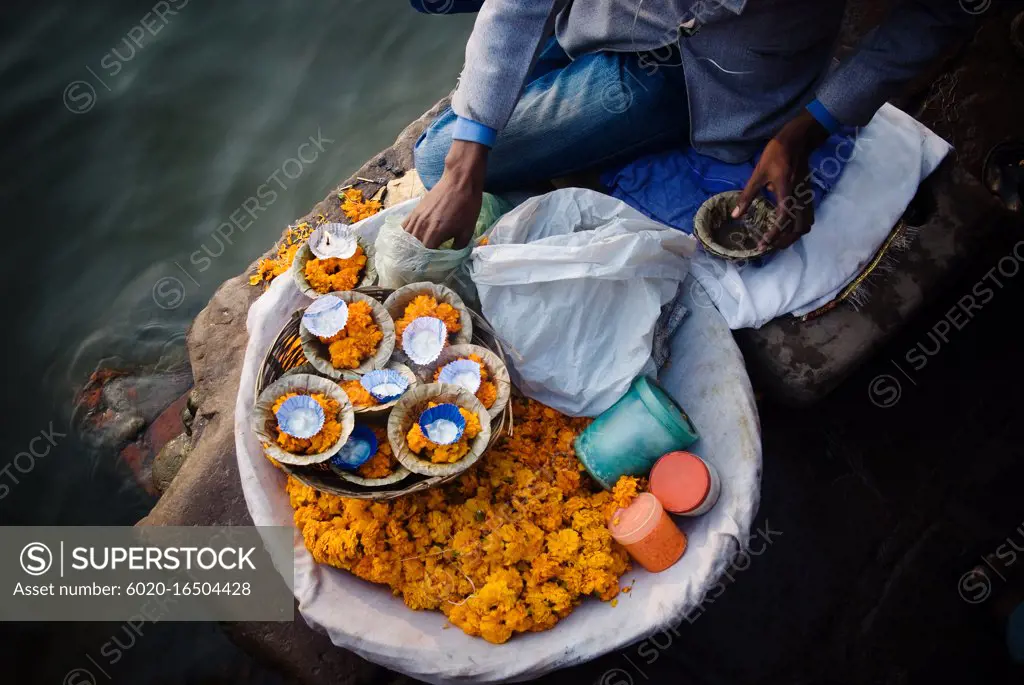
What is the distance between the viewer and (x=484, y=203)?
104 inches

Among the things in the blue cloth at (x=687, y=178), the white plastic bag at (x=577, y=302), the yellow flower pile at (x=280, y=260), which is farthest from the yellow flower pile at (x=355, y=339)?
the blue cloth at (x=687, y=178)

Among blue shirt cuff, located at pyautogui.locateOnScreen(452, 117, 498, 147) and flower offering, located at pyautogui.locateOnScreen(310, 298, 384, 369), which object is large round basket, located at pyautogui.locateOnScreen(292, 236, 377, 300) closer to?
flower offering, located at pyautogui.locateOnScreen(310, 298, 384, 369)

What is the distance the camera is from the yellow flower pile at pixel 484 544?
2.14 metres

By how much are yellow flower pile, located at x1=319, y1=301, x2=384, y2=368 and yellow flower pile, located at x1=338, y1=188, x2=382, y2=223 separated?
3.11 feet

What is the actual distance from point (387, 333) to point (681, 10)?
1369mm

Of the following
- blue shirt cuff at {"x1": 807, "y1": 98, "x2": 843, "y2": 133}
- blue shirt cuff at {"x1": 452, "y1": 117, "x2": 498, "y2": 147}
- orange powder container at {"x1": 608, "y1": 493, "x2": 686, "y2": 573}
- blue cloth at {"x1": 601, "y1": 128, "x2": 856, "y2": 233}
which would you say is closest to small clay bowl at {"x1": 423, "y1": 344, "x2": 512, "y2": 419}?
orange powder container at {"x1": 608, "y1": 493, "x2": 686, "y2": 573}

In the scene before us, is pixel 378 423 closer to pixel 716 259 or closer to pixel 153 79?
pixel 716 259

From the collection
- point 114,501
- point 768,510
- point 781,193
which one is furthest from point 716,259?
point 114,501

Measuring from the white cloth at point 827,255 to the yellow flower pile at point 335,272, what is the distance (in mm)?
1184

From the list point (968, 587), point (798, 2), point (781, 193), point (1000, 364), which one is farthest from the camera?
point (1000, 364)

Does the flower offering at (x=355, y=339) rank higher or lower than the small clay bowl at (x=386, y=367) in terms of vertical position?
higher

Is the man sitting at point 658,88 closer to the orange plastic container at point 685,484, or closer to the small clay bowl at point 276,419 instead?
the small clay bowl at point 276,419

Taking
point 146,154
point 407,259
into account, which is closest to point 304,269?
point 407,259

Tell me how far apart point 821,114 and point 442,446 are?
1604 millimetres
